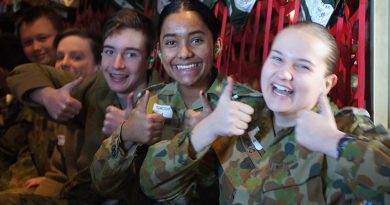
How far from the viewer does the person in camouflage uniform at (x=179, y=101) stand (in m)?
1.45

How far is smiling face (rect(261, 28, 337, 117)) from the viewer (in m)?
1.16

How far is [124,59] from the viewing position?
1.80 m

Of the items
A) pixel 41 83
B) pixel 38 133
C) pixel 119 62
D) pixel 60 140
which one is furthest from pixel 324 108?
pixel 38 133

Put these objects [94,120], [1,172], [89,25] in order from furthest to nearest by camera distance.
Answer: [89,25] → [1,172] → [94,120]

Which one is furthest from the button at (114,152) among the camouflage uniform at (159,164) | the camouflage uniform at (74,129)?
the camouflage uniform at (74,129)

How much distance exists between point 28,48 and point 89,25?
1.61 feet

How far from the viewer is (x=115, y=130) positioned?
1.57 m

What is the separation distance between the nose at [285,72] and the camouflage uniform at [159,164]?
9.7 inches

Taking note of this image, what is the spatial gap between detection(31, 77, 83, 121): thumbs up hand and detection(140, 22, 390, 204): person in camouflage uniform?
1.78ft

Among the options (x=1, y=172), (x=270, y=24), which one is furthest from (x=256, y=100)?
(x=1, y=172)

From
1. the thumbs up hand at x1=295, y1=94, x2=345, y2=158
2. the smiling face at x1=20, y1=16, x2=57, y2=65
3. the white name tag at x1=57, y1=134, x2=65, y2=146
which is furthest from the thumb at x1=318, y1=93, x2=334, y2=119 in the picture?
the smiling face at x1=20, y1=16, x2=57, y2=65

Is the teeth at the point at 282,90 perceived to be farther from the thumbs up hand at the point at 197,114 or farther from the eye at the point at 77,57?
the eye at the point at 77,57

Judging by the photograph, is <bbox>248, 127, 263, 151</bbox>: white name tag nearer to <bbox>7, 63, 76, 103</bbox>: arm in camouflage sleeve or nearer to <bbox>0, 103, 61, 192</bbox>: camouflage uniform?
<bbox>7, 63, 76, 103</bbox>: arm in camouflage sleeve

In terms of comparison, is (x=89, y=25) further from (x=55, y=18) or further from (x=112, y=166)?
(x=112, y=166)
